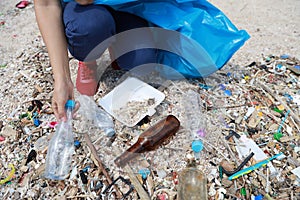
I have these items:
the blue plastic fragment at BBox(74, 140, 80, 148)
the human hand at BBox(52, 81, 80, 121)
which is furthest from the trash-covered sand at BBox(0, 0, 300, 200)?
the human hand at BBox(52, 81, 80, 121)

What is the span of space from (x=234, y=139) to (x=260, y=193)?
29cm

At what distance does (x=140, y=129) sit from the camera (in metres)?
1.55

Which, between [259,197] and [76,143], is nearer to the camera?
[259,197]

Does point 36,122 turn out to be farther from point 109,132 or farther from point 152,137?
point 152,137

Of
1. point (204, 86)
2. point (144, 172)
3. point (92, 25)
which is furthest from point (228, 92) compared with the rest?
point (92, 25)

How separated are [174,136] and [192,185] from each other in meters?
0.28

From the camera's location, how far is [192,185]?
1.30 metres

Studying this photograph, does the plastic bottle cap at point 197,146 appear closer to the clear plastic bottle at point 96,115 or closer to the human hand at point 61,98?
the clear plastic bottle at point 96,115

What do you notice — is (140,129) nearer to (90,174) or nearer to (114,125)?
(114,125)

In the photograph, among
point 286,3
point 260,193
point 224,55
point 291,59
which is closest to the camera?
point 260,193

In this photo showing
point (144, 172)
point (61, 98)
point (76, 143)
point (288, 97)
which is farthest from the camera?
point (288, 97)

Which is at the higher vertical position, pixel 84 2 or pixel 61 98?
pixel 84 2

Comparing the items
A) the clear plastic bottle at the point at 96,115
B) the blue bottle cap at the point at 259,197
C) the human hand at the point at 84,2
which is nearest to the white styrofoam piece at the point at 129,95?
the clear plastic bottle at the point at 96,115

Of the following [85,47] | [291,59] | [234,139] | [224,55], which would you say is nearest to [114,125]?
[85,47]
